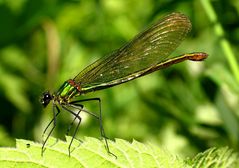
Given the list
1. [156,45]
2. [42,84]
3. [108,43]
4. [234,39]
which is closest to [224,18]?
[234,39]

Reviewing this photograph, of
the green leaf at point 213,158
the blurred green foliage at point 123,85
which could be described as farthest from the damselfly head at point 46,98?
the green leaf at point 213,158

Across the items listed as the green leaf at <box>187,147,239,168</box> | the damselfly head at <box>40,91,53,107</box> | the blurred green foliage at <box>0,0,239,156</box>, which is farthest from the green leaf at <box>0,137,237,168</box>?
the blurred green foliage at <box>0,0,239,156</box>

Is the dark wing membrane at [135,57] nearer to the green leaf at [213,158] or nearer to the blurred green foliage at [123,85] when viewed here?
the blurred green foliage at [123,85]

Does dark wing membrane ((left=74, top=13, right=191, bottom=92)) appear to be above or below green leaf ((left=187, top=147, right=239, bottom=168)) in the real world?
above

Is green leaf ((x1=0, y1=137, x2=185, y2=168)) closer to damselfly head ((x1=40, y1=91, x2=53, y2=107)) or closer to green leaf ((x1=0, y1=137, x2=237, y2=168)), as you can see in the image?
green leaf ((x1=0, y1=137, x2=237, y2=168))

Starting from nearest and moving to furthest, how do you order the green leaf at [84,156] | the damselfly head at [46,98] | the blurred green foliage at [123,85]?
the green leaf at [84,156]
the damselfly head at [46,98]
the blurred green foliage at [123,85]

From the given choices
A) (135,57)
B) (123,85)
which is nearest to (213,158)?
(135,57)
